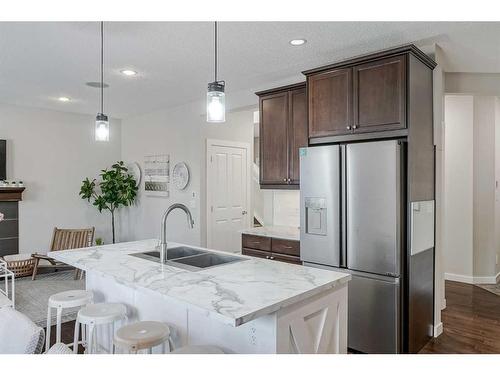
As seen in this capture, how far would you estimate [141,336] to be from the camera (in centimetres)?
191

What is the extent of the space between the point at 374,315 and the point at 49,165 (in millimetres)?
5381

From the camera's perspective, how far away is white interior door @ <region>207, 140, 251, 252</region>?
5.63m

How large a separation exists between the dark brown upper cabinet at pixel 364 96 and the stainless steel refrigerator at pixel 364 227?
16 cm

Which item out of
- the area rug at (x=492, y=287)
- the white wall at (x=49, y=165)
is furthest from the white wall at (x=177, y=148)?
the area rug at (x=492, y=287)

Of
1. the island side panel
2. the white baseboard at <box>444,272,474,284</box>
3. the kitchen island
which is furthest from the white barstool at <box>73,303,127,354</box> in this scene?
the white baseboard at <box>444,272,474,284</box>

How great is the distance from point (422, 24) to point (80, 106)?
4934 millimetres

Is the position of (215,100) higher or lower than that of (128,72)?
lower

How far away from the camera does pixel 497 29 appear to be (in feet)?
9.42

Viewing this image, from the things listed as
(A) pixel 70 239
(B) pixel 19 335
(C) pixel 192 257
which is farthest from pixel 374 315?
(A) pixel 70 239

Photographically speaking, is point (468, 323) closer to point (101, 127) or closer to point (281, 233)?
point (281, 233)

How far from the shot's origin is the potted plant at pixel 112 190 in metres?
6.24

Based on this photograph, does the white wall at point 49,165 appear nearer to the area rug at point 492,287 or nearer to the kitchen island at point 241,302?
the kitchen island at point 241,302

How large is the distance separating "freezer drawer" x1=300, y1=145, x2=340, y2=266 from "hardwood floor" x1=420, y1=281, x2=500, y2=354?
3.60 ft
